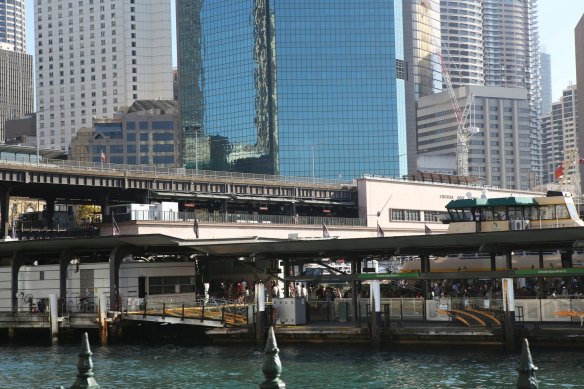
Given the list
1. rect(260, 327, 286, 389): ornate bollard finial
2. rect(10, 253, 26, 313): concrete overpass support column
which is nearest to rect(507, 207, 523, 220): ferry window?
rect(10, 253, 26, 313): concrete overpass support column

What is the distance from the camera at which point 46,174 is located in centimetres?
11606

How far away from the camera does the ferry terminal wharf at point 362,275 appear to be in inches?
2194

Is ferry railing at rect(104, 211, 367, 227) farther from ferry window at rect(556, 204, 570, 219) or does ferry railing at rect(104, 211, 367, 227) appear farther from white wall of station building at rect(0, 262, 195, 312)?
ferry window at rect(556, 204, 570, 219)

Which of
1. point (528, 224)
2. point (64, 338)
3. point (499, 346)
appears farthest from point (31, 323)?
point (528, 224)

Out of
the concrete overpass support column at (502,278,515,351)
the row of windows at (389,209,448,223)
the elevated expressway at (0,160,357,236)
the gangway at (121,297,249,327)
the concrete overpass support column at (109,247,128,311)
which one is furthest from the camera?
the row of windows at (389,209,448,223)

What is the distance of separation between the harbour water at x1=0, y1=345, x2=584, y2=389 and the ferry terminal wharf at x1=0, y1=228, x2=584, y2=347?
1.15 metres

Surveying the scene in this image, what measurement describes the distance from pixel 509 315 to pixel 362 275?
1035cm

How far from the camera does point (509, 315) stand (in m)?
55.3

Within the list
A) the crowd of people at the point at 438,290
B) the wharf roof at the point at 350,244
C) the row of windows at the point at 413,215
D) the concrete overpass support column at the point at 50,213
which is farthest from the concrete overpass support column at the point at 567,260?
the row of windows at the point at 413,215

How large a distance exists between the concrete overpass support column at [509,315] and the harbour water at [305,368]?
1.27 m

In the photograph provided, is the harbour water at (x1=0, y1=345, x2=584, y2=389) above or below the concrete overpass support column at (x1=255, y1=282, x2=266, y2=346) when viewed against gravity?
below

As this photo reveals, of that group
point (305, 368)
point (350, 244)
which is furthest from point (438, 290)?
point (305, 368)

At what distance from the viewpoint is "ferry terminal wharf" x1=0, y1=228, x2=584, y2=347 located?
5572cm

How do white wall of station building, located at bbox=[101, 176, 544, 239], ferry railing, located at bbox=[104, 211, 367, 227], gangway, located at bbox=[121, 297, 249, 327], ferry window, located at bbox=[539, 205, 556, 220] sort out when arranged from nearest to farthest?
gangway, located at bbox=[121, 297, 249, 327]
ferry window, located at bbox=[539, 205, 556, 220]
ferry railing, located at bbox=[104, 211, 367, 227]
white wall of station building, located at bbox=[101, 176, 544, 239]
